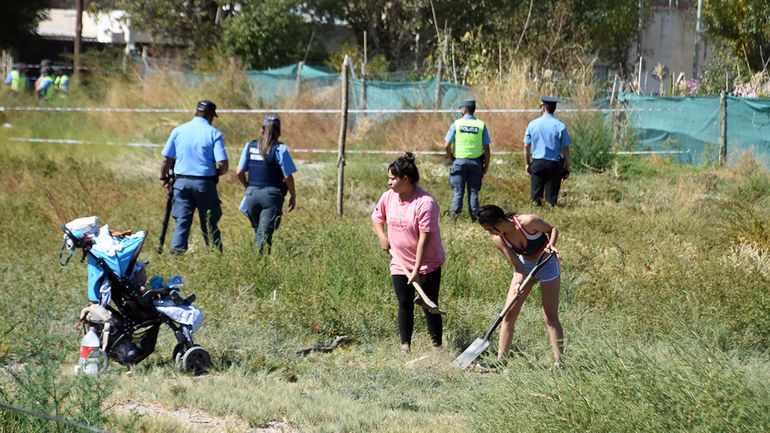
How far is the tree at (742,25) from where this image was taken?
31.2 m

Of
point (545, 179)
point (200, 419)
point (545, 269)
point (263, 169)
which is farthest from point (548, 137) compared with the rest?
point (200, 419)

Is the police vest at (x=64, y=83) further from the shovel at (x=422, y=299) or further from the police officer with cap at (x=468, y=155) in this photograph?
the shovel at (x=422, y=299)

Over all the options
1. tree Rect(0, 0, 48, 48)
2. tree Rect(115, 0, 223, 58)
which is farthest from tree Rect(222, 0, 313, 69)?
tree Rect(0, 0, 48, 48)

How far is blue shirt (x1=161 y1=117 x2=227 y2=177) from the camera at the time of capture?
1105 cm

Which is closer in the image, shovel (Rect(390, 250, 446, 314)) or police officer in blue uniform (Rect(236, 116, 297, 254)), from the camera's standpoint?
shovel (Rect(390, 250, 446, 314))

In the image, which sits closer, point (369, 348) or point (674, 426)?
point (674, 426)

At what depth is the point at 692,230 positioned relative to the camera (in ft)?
42.4

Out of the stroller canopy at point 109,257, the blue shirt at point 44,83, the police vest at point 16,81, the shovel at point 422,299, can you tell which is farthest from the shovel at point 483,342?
the police vest at point 16,81

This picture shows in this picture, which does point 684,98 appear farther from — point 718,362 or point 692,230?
point 718,362

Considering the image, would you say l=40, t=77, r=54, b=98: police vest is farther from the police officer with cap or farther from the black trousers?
the black trousers

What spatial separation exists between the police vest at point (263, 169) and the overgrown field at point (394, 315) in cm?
68

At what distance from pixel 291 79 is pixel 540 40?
619cm

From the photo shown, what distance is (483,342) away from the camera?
8.35 meters

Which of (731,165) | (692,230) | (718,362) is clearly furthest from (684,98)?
(718,362)
